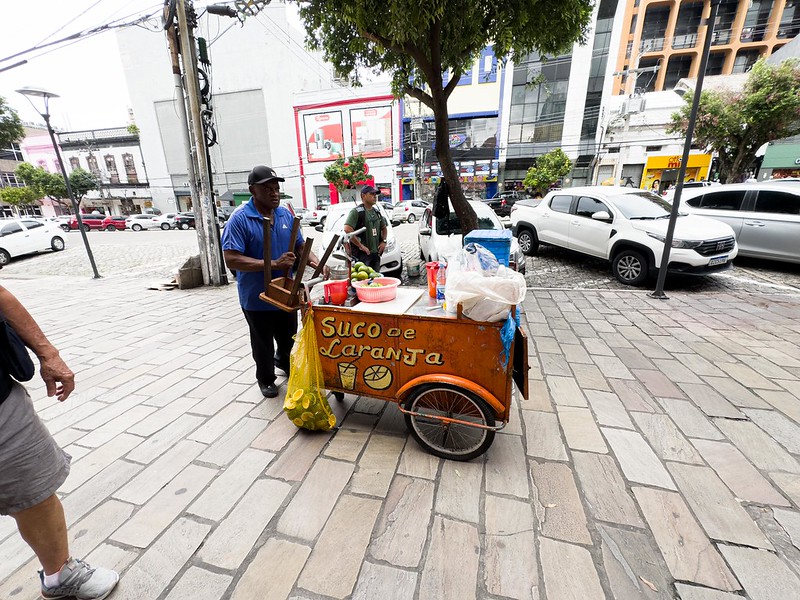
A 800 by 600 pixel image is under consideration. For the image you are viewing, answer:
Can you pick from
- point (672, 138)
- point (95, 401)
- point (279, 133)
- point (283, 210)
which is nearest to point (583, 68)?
point (672, 138)

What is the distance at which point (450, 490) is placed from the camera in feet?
Result: 6.70

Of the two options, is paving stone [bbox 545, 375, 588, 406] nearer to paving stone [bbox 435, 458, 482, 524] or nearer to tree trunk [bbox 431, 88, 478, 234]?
paving stone [bbox 435, 458, 482, 524]

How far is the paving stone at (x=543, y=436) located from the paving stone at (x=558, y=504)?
0.34 ft

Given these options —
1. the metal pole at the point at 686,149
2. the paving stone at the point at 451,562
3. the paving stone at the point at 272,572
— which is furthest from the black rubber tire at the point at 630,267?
the paving stone at the point at 272,572

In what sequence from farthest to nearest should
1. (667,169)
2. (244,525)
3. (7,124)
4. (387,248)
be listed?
(667,169) → (7,124) → (387,248) → (244,525)

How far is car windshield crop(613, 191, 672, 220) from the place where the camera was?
20.6 feet

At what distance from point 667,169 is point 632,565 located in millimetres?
31358

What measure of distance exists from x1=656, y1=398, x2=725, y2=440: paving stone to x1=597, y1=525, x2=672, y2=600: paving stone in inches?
47.2

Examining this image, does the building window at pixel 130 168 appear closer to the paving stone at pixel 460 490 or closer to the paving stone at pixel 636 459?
the paving stone at pixel 460 490

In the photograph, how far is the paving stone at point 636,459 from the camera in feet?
6.84

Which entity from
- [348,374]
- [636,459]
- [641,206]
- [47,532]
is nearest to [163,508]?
[47,532]

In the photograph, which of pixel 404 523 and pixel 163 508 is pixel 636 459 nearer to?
pixel 404 523

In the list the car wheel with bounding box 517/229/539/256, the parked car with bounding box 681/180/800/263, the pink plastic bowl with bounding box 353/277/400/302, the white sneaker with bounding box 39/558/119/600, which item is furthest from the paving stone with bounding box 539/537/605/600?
the parked car with bounding box 681/180/800/263

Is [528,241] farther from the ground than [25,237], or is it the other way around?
[528,241]
